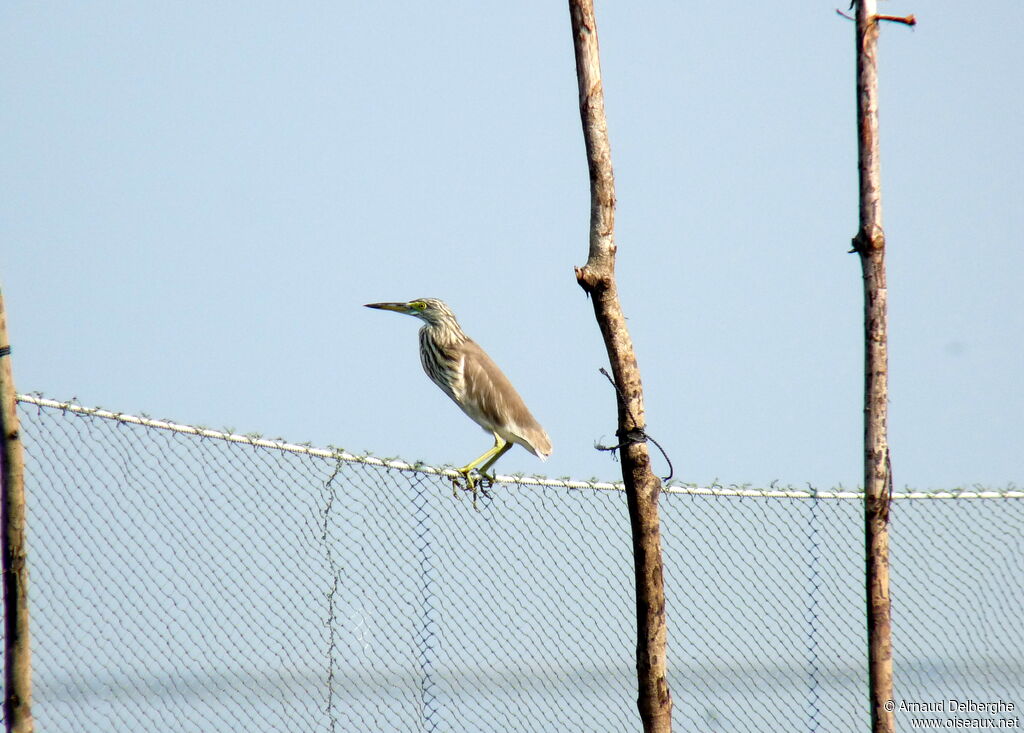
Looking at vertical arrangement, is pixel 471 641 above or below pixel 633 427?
below

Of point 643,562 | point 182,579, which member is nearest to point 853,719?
point 643,562

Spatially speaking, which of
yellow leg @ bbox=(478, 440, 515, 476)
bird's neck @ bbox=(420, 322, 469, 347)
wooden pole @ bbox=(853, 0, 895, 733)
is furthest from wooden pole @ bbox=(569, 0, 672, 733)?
bird's neck @ bbox=(420, 322, 469, 347)

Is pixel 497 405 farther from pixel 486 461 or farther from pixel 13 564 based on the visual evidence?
pixel 13 564

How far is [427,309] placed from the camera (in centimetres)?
797

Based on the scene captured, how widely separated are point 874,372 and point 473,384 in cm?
352

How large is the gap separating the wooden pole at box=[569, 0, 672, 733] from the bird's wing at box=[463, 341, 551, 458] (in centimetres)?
279

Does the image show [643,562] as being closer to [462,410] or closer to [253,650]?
[253,650]

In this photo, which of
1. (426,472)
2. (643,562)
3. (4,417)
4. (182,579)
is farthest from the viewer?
(426,472)

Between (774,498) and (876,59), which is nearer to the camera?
(876,59)

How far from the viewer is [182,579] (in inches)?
202

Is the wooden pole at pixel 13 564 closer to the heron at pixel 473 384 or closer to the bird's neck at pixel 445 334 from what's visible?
the heron at pixel 473 384

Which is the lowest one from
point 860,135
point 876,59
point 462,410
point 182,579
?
point 182,579

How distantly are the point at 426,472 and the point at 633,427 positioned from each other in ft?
5.61

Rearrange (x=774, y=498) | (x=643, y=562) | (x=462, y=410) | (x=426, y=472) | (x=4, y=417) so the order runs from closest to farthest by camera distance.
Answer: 1. (x=4, y=417)
2. (x=643, y=562)
3. (x=426, y=472)
4. (x=774, y=498)
5. (x=462, y=410)
